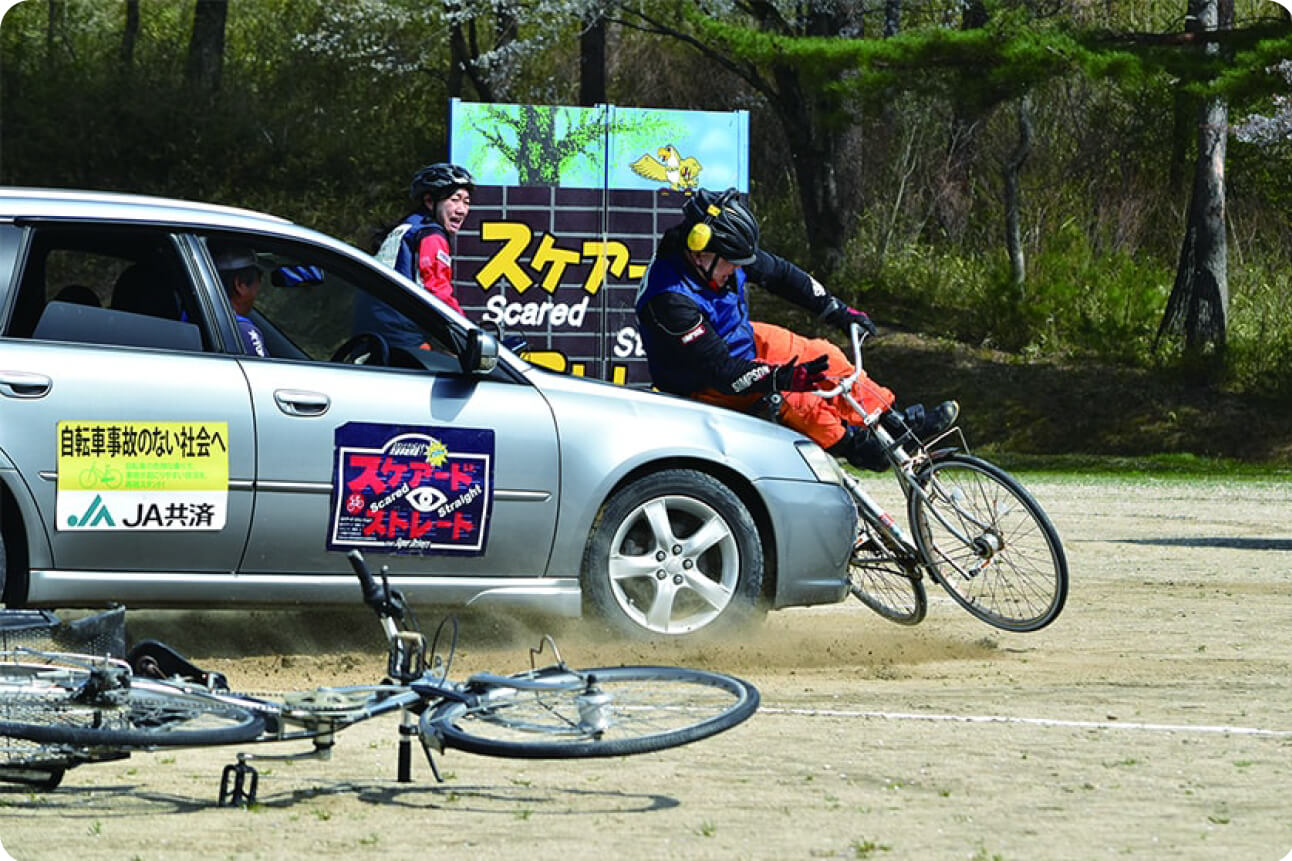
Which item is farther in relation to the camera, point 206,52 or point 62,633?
point 206,52

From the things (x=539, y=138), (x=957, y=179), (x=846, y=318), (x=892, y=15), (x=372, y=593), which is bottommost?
(x=372, y=593)

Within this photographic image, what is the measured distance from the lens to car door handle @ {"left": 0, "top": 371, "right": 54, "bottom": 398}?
7656 millimetres

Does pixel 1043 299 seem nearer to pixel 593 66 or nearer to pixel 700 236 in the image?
pixel 593 66

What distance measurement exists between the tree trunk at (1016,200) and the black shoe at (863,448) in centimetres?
2434

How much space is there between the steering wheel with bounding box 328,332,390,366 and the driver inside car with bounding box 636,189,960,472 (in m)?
1.28

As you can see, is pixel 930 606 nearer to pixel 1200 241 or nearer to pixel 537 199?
pixel 537 199

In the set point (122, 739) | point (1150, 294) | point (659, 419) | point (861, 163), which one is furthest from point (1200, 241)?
point (122, 739)

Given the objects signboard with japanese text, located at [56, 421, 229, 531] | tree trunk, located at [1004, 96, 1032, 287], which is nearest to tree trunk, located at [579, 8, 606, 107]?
tree trunk, located at [1004, 96, 1032, 287]

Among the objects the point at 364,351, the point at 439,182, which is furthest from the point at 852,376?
the point at 439,182

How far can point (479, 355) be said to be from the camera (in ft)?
27.0

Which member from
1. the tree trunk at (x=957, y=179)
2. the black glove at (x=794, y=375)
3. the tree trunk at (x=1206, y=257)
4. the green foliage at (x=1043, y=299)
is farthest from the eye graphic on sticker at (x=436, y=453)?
the tree trunk at (x=957, y=179)

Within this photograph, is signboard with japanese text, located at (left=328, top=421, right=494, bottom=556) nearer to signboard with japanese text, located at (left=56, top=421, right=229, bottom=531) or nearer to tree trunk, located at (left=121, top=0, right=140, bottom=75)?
signboard with japanese text, located at (left=56, top=421, right=229, bottom=531)

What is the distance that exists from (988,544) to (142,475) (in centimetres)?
360

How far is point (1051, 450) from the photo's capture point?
96.9 ft
